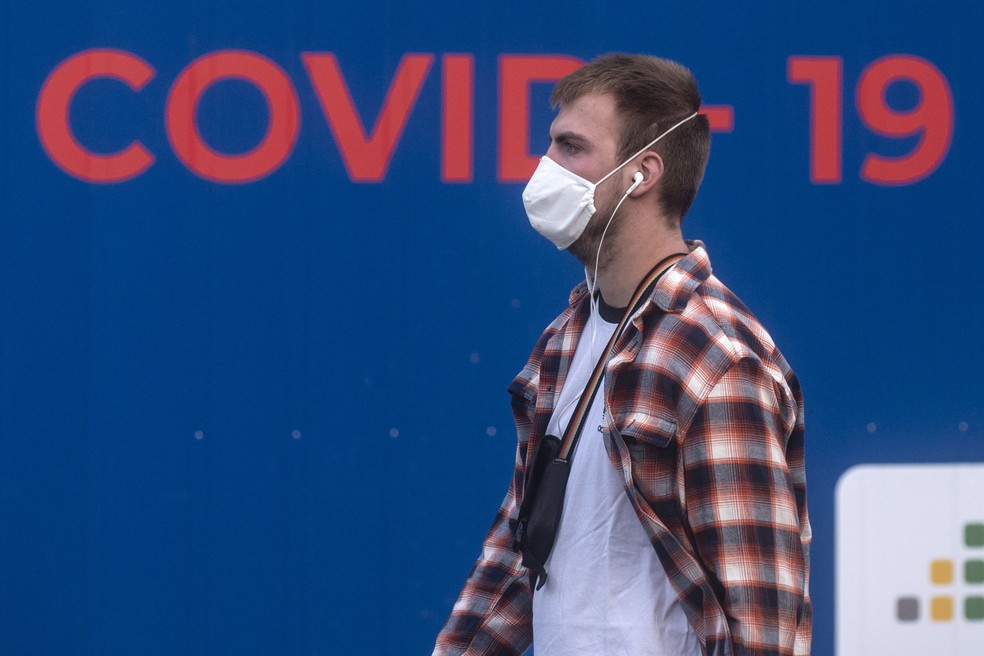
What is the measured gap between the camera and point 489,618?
5.74 feet

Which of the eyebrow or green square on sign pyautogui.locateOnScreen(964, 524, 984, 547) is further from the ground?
the eyebrow

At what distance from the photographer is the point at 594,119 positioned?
1649 millimetres

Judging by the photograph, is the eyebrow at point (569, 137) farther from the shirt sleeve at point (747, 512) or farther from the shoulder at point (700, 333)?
the shirt sleeve at point (747, 512)

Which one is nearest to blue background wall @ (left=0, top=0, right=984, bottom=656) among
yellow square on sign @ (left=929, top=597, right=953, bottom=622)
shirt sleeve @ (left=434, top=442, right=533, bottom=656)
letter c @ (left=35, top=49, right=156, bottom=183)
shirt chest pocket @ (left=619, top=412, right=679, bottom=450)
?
letter c @ (left=35, top=49, right=156, bottom=183)

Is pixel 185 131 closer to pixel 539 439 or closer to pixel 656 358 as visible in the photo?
pixel 539 439

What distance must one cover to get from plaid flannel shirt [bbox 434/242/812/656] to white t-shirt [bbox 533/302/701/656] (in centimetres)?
5

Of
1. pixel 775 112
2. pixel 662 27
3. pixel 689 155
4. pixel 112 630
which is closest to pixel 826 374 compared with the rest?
pixel 775 112

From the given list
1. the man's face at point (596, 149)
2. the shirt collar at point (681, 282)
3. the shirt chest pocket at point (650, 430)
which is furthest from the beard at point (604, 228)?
the shirt chest pocket at point (650, 430)

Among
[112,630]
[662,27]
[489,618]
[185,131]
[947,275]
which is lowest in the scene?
[112,630]

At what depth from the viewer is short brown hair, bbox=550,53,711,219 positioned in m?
1.64

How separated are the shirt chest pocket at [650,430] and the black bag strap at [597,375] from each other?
124mm

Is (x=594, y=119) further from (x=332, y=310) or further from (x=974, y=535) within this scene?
(x=974, y=535)

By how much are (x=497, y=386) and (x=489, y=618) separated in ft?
3.30

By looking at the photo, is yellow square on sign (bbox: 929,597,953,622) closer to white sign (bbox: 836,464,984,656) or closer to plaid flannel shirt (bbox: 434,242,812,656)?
white sign (bbox: 836,464,984,656)
